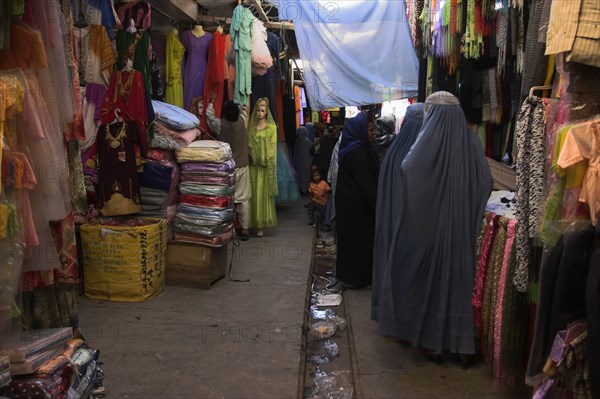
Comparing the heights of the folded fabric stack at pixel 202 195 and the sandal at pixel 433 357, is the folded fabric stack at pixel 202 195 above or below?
above

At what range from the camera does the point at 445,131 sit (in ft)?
11.3

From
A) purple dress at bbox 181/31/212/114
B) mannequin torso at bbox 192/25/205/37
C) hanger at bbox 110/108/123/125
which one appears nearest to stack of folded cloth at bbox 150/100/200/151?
hanger at bbox 110/108/123/125

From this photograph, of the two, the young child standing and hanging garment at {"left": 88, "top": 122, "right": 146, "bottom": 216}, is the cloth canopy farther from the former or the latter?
the young child standing

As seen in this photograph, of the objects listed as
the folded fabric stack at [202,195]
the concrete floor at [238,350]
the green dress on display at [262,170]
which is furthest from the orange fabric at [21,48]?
the green dress on display at [262,170]

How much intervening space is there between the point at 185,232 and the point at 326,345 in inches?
67.5

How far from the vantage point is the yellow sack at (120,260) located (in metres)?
4.37

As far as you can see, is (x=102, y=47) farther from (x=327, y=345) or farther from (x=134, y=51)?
(x=327, y=345)

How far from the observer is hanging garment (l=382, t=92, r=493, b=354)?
3398mm

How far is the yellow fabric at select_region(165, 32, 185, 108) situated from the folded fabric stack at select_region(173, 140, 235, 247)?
5.15 ft

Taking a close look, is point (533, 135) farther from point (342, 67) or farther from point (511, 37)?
point (342, 67)

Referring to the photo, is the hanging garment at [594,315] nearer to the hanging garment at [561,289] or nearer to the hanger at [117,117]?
Answer: the hanging garment at [561,289]

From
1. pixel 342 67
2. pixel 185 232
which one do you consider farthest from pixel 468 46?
pixel 185 232

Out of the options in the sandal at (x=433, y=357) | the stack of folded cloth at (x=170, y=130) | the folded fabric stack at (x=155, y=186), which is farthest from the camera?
the stack of folded cloth at (x=170, y=130)

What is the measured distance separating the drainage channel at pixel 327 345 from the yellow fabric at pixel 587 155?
1.79 meters
